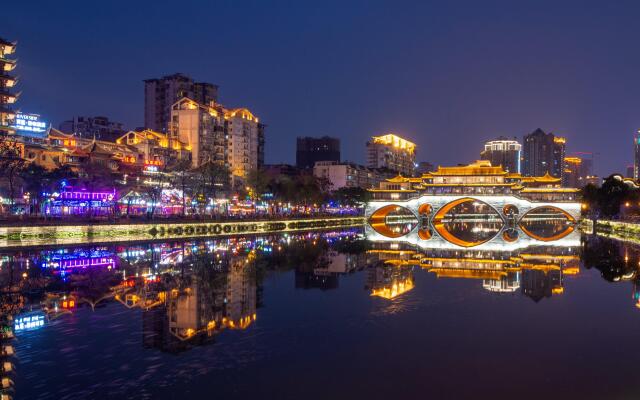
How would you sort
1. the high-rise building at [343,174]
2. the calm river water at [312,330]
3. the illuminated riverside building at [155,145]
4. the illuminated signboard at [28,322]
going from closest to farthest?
the calm river water at [312,330] < the illuminated signboard at [28,322] < the illuminated riverside building at [155,145] < the high-rise building at [343,174]

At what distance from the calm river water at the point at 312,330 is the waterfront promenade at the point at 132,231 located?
983 centimetres

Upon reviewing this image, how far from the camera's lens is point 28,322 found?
1897cm

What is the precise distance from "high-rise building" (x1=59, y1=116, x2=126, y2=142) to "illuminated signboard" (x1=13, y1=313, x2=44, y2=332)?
333 ft

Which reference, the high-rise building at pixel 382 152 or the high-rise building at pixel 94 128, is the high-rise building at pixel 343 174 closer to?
the high-rise building at pixel 382 152

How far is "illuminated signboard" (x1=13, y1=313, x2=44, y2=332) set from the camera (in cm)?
1815

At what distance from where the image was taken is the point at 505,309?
888 inches

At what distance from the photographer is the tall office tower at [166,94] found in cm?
12544

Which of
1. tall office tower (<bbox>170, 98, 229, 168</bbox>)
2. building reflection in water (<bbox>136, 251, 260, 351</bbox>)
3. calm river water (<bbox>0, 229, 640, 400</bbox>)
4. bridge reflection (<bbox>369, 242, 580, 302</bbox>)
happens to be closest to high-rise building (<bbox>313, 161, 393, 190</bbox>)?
tall office tower (<bbox>170, 98, 229, 168</bbox>)

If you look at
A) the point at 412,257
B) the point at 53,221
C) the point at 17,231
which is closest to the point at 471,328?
the point at 412,257

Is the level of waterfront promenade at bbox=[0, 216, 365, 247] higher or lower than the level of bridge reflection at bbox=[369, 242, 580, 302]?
higher

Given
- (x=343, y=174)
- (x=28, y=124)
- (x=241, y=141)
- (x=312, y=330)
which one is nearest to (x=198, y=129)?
(x=241, y=141)

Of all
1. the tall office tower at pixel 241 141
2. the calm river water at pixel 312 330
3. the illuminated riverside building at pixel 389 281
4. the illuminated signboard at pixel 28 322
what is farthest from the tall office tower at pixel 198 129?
the illuminated signboard at pixel 28 322

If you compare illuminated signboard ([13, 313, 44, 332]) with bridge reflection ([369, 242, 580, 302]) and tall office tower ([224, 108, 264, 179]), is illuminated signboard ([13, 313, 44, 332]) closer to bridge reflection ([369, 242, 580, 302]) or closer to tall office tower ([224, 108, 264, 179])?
bridge reflection ([369, 242, 580, 302])

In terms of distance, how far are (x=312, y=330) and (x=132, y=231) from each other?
4029 centimetres
